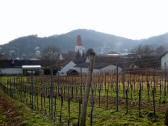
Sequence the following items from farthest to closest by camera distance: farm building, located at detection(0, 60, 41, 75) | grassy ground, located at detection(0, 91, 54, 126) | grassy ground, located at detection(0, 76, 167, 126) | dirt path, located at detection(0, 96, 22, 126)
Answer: farm building, located at detection(0, 60, 41, 75) < dirt path, located at detection(0, 96, 22, 126) < grassy ground, located at detection(0, 91, 54, 126) < grassy ground, located at detection(0, 76, 167, 126)

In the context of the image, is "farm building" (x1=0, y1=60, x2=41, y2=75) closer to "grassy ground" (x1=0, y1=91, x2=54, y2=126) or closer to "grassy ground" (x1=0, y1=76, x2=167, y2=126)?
"grassy ground" (x1=0, y1=91, x2=54, y2=126)

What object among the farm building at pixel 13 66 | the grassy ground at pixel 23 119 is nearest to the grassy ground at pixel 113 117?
the grassy ground at pixel 23 119

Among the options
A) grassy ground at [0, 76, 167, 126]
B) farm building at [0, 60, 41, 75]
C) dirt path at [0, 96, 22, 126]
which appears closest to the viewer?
grassy ground at [0, 76, 167, 126]

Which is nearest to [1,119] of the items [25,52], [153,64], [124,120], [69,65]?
[124,120]

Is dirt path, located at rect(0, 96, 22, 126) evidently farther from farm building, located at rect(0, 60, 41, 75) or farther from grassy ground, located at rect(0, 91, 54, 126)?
farm building, located at rect(0, 60, 41, 75)

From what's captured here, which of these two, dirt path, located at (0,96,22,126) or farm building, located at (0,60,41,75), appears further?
farm building, located at (0,60,41,75)

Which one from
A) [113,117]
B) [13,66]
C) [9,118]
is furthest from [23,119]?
[13,66]

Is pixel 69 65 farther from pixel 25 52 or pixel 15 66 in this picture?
pixel 25 52

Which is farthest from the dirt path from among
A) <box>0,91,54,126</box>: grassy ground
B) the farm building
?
the farm building

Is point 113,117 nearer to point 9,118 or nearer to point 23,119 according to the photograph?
point 23,119

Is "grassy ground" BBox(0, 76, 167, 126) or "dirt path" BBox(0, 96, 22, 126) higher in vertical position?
A: "grassy ground" BBox(0, 76, 167, 126)

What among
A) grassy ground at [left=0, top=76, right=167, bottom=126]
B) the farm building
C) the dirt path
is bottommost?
the dirt path

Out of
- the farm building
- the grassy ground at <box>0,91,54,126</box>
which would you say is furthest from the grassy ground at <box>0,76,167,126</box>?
the farm building

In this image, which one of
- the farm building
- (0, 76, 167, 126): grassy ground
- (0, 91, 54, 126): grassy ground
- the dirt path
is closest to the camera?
(0, 76, 167, 126): grassy ground
